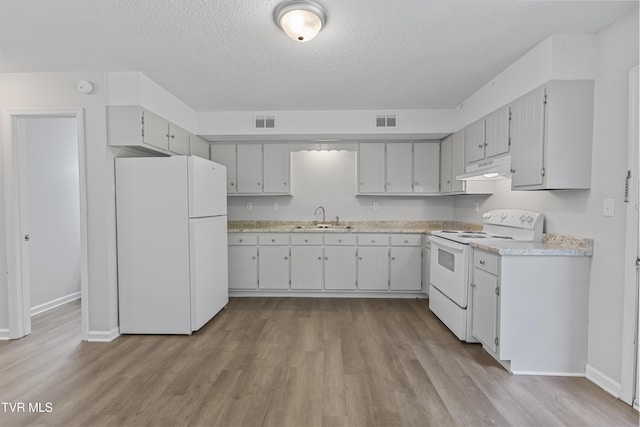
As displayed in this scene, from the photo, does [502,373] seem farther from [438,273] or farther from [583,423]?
[438,273]

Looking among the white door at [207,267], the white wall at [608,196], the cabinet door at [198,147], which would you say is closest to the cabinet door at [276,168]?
the cabinet door at [198,147]

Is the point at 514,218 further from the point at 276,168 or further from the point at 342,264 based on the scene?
the point at 276,168

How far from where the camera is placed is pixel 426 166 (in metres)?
4.29

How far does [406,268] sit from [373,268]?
44cm

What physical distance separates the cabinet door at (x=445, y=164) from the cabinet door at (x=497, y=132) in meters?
0.94

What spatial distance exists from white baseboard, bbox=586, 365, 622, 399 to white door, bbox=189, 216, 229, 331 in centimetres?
324

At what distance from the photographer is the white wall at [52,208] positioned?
3.48m

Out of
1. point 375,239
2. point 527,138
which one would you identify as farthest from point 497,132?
point 375,239

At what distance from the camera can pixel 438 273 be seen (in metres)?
3.34

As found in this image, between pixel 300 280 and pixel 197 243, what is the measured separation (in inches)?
62.6

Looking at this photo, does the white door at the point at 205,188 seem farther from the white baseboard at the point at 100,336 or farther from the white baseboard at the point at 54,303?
the white baseboard at the point at 54,303

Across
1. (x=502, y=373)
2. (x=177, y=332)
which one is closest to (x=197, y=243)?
(x=177, y=332)

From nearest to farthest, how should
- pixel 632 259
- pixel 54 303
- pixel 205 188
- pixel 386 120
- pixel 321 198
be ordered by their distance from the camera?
pixel 632 259, pixel 205 188, pixel 54 303, pixel 386 120, pixel 321 198

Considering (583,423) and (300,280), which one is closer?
(583,423)
